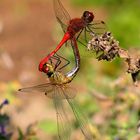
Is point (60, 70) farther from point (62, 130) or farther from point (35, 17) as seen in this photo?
point (35, 17)

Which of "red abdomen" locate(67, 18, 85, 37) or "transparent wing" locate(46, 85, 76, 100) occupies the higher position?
"red abdomen" locate(67, 18, 85, 37)

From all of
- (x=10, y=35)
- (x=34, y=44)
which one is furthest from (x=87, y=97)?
(x=10, y=35)

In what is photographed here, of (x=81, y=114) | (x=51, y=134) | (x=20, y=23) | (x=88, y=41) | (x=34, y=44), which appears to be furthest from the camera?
(x=20, y=23)

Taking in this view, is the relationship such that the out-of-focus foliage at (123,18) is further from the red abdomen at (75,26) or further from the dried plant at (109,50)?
the dried plant at (109,50)

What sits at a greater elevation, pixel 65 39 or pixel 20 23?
pixel 20 23

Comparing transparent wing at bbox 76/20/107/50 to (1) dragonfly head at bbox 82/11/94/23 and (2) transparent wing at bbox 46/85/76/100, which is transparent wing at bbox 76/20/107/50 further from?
(2) transparent wing at bbox 46/85/76/100

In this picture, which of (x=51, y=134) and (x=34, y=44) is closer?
(x=51, y=134)

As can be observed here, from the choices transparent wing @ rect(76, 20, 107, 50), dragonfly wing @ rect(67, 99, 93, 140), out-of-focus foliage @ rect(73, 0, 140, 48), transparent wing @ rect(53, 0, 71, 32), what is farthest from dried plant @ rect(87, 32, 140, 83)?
out-of-focus foliage @ rect(73, 0, 140, 48)

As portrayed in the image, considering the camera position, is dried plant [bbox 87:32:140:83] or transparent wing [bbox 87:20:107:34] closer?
dried plant [bbox 87:32:140:83]
